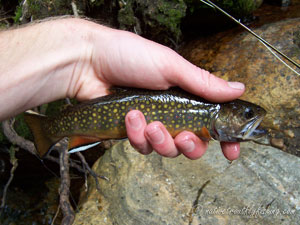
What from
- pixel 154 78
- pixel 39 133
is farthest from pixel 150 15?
pixel 39 133

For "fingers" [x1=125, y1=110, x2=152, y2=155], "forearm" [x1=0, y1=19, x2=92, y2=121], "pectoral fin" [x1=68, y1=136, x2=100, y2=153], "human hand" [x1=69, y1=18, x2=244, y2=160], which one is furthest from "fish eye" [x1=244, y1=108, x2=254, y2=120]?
"forearm" [x1=0, y1=19, x2=92, y2=121]

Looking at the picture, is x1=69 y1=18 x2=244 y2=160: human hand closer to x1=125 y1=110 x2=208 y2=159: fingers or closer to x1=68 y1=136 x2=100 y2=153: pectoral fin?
x1=125 y1=110 x2=208 y2=159: fingers

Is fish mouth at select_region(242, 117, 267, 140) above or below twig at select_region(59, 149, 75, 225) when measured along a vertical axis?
above

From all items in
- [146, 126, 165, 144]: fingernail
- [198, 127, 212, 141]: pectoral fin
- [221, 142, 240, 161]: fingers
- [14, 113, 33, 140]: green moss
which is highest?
[146, 126, 165, 144]: fingernail

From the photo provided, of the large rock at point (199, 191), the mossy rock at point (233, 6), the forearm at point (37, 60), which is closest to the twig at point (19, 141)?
the large rock at point (199, 191)

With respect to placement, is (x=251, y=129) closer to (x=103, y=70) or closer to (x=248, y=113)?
(x=248, y=113)

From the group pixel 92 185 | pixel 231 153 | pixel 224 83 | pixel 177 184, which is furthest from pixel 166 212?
pixel 224 83
